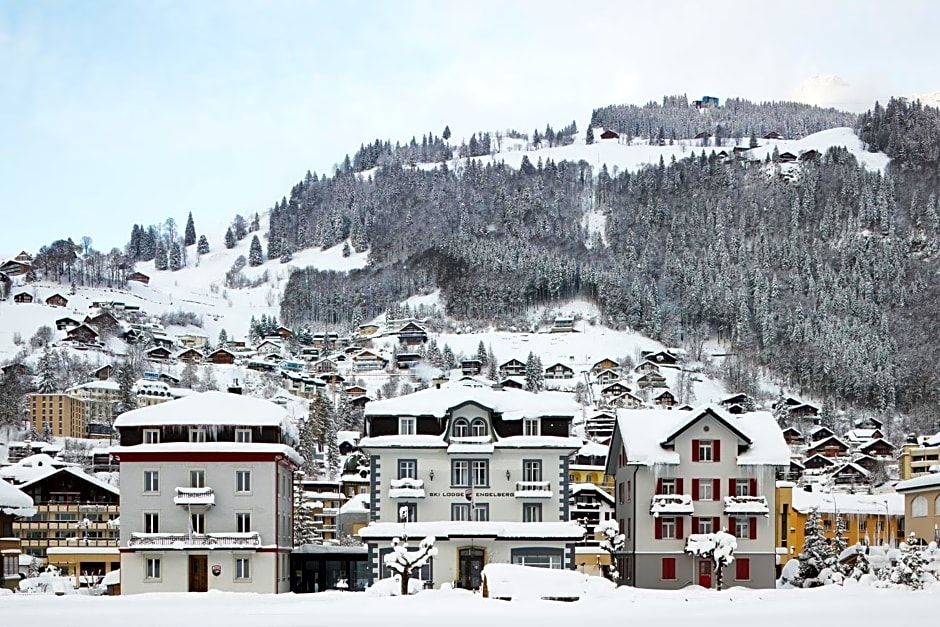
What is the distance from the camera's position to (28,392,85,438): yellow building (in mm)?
148750

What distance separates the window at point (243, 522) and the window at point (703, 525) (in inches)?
803

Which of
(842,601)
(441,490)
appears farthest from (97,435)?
(842,601)

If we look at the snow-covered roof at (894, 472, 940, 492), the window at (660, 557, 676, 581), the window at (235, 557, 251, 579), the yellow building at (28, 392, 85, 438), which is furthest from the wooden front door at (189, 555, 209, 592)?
the yellow building at (28, 392, 85, 438)

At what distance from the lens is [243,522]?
53500 millimetres

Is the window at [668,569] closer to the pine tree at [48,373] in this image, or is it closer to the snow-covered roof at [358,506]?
the snow-covered roof at [358,506]

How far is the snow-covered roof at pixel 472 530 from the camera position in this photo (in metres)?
52.7

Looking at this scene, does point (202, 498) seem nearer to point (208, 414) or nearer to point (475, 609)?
point (208, 414)

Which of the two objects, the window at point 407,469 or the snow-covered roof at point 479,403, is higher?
the snow-covered roof at point 479,403

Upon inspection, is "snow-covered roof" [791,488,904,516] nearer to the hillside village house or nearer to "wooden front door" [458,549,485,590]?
the hillside village house

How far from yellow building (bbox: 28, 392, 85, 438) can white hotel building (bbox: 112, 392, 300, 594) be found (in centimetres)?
10044

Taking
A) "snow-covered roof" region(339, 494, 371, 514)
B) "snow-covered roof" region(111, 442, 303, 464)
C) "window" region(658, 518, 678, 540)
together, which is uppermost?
"snow-covered roof" region(111, 442, 303, 464)

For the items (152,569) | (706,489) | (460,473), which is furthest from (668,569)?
(152,569)

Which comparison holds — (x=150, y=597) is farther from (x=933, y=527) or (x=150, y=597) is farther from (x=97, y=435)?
(x=97, y=435)

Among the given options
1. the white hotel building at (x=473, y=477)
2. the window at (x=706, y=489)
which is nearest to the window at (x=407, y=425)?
the white hotel building at (x=473, y=477)
